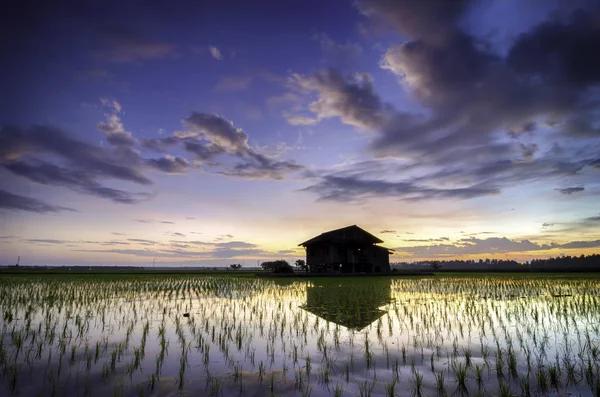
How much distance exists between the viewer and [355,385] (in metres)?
5.30

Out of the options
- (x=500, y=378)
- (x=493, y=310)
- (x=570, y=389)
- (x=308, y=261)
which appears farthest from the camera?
(x=308, y=261)

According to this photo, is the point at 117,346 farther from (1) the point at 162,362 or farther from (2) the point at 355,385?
(2) the point at 355,385

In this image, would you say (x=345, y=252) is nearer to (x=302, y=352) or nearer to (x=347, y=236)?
(x=347, y=236)

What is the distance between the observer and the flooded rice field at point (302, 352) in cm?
525

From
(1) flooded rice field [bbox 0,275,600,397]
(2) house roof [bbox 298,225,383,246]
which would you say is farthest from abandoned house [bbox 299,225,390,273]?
(1) flooded rice field [bbox 0,275,600,397]

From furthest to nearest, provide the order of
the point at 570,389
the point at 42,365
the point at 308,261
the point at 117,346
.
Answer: the point at 308,261 → the point at 117,346 → the point at 42,365 → the point at 570,389

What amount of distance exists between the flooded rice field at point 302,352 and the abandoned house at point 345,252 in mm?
33158

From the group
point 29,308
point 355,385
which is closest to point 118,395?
point 355,385

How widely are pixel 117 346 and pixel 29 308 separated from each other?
353 inches

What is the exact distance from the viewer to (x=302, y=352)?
723cm

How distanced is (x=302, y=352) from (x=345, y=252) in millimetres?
40527

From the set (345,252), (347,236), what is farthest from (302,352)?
(345,252)

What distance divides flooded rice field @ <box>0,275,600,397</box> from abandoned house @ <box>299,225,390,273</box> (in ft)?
109

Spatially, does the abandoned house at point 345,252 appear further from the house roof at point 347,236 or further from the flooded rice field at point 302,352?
the flooded rice field at point 302,352
